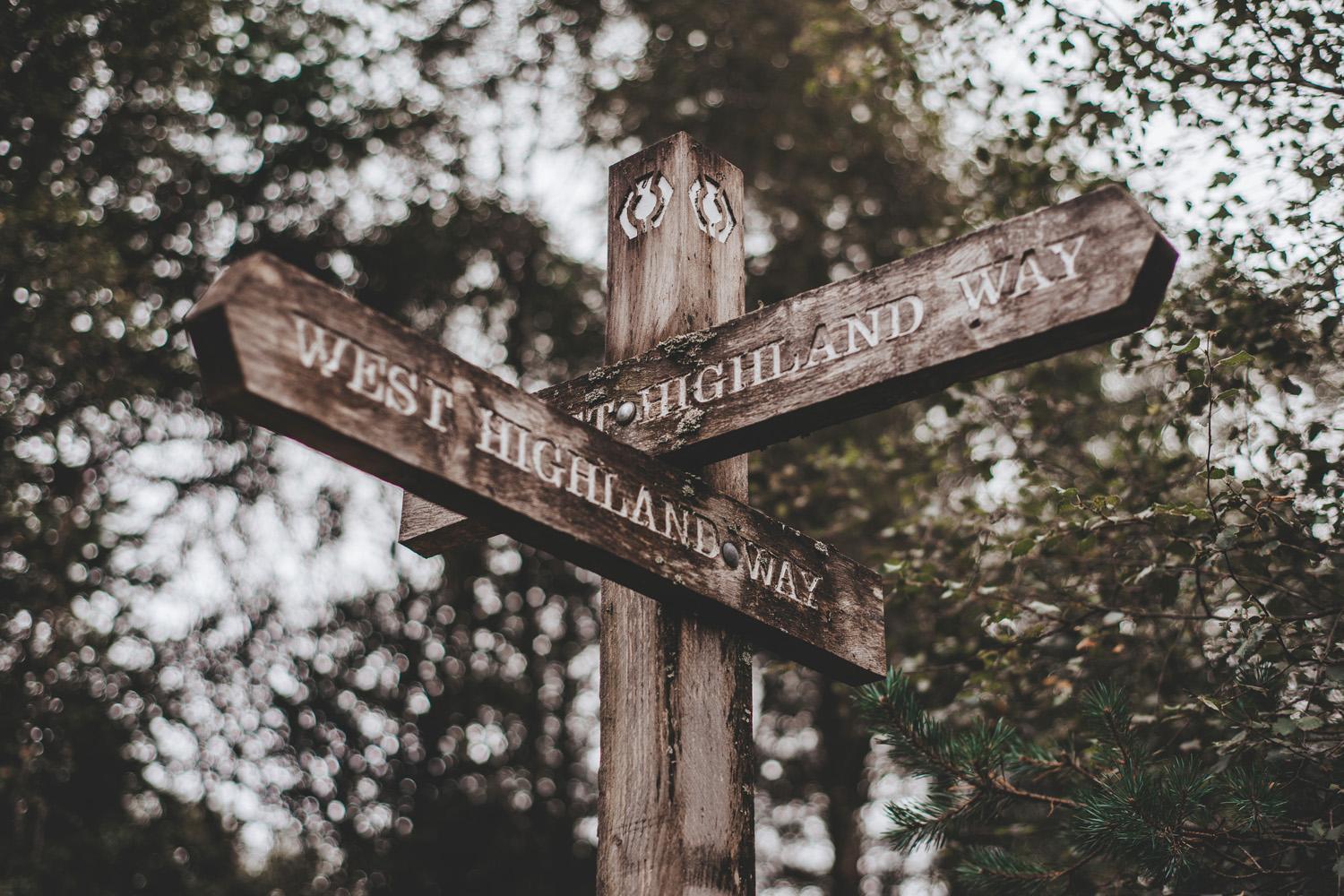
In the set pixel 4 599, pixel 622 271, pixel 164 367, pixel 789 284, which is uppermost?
pixel 789 284

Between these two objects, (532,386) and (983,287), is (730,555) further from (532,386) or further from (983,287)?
(532,386)

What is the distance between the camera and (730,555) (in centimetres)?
250

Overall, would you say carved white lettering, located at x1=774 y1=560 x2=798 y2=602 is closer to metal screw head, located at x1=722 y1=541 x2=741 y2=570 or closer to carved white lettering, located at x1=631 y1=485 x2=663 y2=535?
metal screw head, located at x1=722 y1=541 x2=741 y2=570

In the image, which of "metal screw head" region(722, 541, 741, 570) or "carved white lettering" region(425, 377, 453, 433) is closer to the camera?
"carved white lettering" region(425, 377, 453, 433)

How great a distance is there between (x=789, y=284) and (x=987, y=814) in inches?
316

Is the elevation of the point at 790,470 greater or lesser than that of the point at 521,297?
lesser

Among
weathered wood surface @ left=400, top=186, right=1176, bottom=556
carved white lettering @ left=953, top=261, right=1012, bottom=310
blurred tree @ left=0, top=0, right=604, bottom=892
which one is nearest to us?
weathered wood surface @ left=400, top=186, right=1176, bottom=556

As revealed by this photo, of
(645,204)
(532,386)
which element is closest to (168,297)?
(532,386)

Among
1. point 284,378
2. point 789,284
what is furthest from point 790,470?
point 789,284

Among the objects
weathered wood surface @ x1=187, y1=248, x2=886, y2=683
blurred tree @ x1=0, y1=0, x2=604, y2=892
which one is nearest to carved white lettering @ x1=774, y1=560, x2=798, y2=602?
weathered wood surface @ x1=187, y1=248, x2=886, y2=683

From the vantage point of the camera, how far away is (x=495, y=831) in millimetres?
11125

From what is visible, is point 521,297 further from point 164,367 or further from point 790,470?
point 790,470

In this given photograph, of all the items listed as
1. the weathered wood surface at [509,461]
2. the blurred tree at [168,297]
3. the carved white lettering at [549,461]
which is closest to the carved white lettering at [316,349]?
the weathered wood surface at [509,461]

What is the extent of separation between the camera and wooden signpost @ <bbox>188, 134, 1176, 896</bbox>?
1.94 meters
